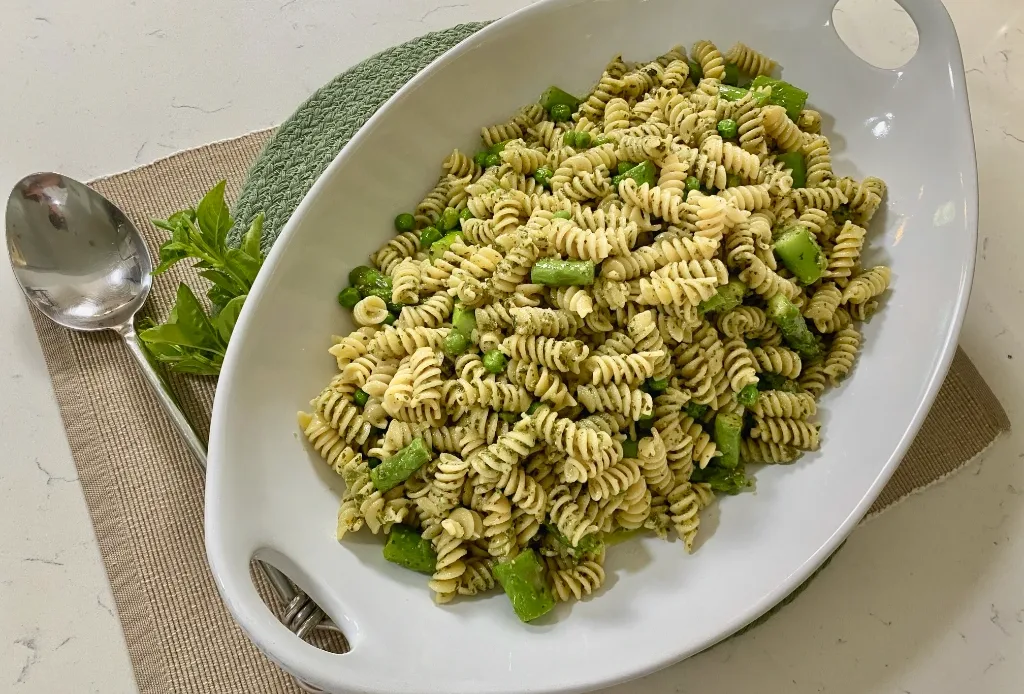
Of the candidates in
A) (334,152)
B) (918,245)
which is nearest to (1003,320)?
(918,245)

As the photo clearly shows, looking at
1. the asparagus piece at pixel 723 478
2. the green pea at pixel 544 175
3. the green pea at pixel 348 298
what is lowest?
the asparagus piece at pixel 723 478

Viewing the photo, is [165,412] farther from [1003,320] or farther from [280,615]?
[1003,320]

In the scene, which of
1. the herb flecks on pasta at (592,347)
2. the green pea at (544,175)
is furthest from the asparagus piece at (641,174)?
the green pea at (544,175)

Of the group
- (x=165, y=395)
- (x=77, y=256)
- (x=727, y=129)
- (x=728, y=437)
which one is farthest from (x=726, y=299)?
(x=77, y=256)

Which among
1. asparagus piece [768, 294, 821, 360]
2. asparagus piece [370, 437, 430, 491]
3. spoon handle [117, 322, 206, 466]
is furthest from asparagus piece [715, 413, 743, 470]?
spoon handle [117, 322, 206, 466]

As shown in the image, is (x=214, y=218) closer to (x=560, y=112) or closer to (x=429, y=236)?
(x=429, y=236)

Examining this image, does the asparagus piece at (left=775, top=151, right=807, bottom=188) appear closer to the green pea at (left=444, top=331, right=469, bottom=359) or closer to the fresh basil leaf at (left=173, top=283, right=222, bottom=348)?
the green pea at (left=444, top=331, right=469, bottom=359)

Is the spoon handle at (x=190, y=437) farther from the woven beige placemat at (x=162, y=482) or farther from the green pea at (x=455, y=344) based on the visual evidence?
the green pea at (x=455, y=344)
